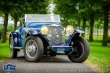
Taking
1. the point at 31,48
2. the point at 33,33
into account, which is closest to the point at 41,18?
the point at 31,48

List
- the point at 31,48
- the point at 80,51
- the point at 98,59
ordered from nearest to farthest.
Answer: the point at 31,48
the point at 80,51
the point at 98,59

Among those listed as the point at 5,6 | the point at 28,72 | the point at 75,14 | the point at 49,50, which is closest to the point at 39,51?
the point at 49,50

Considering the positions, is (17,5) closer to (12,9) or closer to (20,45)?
(12,9)

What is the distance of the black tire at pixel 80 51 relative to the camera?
15.9m

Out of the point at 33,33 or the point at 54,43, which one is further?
the point at 54,43

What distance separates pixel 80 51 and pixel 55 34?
127 centimetres

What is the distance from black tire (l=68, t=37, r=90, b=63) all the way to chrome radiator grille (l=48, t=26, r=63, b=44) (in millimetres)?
726

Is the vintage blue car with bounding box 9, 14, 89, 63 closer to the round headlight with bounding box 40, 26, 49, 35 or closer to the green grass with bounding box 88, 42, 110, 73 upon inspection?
the round headlight with bounding box 40, 26, 49, 35

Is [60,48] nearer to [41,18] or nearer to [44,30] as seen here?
[44,30]

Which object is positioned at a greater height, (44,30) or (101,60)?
(44,30)

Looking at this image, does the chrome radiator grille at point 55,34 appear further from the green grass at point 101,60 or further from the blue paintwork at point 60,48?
the green grass at point 101,60

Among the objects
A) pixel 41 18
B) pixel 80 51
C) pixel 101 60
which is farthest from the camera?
pixel 41 18

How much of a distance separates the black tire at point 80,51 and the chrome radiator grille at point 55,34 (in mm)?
726

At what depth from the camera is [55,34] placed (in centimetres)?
1598
